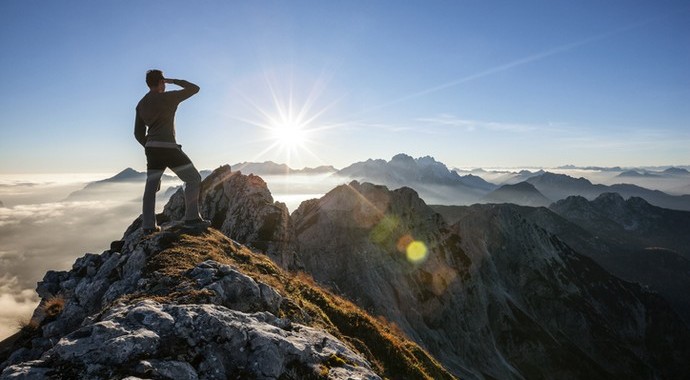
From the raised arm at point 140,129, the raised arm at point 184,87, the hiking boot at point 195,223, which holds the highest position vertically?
the raised arm at point 184,87

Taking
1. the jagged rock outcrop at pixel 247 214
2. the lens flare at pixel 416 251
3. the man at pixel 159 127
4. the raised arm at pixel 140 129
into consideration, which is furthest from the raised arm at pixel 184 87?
Answer: the lens flare at pixel 416 251

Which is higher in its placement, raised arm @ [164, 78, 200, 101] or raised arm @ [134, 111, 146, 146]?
raised arm @ [164, 78, 200, 101]

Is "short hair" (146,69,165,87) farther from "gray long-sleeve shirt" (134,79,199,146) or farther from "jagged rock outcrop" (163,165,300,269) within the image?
"jagged rock outcrop" (163,165,300,269)

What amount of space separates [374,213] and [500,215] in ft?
245

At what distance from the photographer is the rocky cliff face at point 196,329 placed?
6.36 meters

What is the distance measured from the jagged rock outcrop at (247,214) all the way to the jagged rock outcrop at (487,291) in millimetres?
17386

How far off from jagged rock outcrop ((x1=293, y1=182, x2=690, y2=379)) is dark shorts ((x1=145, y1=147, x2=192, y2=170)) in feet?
138

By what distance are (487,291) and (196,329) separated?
10063cm

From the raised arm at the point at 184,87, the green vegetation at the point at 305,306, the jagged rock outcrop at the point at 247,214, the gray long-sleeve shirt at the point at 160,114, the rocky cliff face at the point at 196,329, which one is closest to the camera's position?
the rocky cliff face at the point at 196,329

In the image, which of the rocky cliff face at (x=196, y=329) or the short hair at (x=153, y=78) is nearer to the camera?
the rocky cliff face at (x=196, y=329)

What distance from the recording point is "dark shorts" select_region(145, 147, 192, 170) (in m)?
11.6

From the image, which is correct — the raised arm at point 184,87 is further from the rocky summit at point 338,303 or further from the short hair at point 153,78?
the rocky summit at point 338,303

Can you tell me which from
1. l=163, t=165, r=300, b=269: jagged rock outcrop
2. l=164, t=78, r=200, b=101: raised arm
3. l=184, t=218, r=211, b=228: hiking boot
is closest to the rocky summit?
l=163, t=165, r=300, b=269: jagged rock outcrop

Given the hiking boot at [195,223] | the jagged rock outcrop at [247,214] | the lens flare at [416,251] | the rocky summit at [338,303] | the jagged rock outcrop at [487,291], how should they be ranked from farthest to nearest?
the lens flare at [416,251], the jagged rock outcrop at [487,291], the jagged rock outcrop at [247,214], the hiking boot at [195,223], the rocky summit at [338,303]
